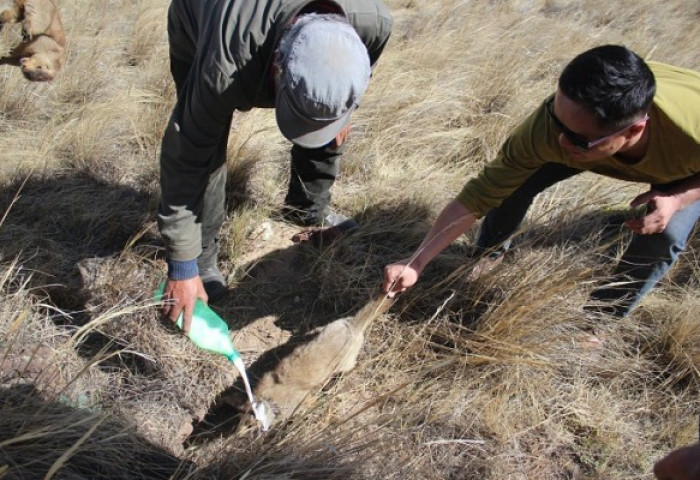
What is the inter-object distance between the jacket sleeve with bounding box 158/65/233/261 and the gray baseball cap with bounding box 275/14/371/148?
0.76ft

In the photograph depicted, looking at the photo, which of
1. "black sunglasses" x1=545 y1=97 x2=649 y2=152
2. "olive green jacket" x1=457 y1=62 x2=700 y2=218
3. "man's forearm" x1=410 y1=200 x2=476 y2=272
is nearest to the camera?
"black sunglasses" x1=545 y1=97 x2=649 y2=152

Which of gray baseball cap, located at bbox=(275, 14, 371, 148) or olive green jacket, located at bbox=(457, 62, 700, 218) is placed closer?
gray baseball cap, located at bbox=(275, 14, 371, 148)

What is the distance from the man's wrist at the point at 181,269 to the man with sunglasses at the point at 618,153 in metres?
0.69

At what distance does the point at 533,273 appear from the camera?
218cm

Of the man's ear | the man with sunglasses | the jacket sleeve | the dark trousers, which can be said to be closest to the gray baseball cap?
the jacket sleeve

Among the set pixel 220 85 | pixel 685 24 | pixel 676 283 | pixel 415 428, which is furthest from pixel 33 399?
pixel 685 24

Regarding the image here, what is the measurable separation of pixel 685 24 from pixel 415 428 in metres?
5.47

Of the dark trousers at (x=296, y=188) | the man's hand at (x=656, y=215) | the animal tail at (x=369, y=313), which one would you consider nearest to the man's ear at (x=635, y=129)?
the man's hand at (x=656, y=215)

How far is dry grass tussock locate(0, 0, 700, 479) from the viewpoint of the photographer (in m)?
1.63

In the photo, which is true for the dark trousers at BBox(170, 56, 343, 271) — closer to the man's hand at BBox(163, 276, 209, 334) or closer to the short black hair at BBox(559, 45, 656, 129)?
the man's hand at BBox(163, 276, 209, 334)

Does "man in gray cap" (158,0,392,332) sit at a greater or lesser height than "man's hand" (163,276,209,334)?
greater

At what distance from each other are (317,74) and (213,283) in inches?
48.0

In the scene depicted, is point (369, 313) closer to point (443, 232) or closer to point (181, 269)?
point (443, 232)

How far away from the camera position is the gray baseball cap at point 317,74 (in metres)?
1.47
